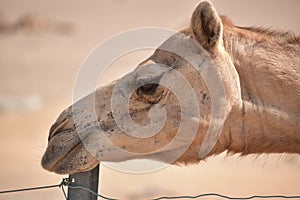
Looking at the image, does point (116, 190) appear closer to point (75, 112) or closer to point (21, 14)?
point (75, 112)

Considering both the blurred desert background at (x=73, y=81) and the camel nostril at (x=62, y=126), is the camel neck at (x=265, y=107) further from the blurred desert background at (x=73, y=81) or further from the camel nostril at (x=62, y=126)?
the camel nostril at (x=62, y=126)

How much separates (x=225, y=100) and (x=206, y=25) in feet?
1.48

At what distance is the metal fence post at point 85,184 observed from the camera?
3.65 m

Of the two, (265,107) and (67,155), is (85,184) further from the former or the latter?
(265,107)

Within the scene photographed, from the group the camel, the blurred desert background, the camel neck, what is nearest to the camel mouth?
the camel

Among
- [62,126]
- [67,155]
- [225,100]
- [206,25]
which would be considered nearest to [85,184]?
[67,155]

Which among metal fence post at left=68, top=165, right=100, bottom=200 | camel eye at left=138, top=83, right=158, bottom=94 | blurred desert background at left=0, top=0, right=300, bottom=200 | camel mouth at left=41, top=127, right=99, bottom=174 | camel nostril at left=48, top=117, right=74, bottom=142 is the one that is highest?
camel eye at left=138, top=83, right=158, bottom=94

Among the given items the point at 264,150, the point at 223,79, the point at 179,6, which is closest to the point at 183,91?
the point at 223,79

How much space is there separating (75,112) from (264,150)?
116 centimetres

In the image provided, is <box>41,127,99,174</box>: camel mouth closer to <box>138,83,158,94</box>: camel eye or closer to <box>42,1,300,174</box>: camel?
<box>42,1,300,174</box>: camel

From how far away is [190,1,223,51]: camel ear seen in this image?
13.0 ft

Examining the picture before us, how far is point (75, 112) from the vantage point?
154 inches

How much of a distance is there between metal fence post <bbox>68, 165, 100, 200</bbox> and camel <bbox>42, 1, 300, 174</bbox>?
0.12 m

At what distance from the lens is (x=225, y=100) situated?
3.99m
